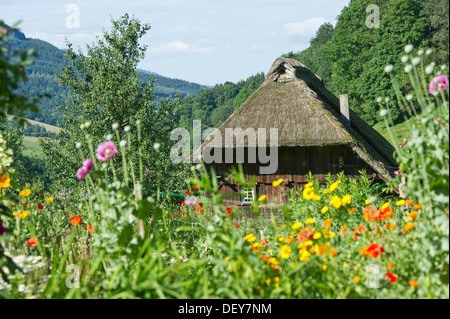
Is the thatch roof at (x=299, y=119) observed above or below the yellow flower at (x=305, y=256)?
above

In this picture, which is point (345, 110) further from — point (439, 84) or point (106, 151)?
point (106, 151)

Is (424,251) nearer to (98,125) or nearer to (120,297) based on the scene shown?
(120,297)

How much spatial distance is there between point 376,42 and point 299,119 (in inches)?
1076

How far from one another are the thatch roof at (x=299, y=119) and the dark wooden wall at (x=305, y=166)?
1.80ft

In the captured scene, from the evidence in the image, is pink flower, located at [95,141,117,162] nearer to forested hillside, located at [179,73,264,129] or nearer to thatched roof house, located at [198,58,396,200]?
thatched roof house, located at [198,58,396,200]

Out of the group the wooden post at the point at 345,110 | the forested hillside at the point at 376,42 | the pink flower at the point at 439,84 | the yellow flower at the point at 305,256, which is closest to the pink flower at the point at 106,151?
the yellow flower at the point at 305,256

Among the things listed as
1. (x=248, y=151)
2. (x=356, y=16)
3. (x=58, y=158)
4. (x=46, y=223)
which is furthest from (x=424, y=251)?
(x=356, y=16)

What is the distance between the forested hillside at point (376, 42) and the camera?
33.7 m

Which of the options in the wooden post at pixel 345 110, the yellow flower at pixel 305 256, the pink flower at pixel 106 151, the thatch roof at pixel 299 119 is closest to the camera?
the yellow flower at pixel 305 256

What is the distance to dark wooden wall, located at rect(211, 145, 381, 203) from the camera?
41.5 feet

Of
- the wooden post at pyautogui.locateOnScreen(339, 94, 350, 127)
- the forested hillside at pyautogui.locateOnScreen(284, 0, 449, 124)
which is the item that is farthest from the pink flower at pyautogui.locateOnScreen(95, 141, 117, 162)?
the forested hillside at pyautogui.locateOnScreen(284, 0, 449, 124)

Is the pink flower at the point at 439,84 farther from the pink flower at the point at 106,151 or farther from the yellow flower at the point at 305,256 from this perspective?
the pink flower at the point at 106,151

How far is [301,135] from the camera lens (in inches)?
484

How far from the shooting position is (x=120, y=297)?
10.2ft
